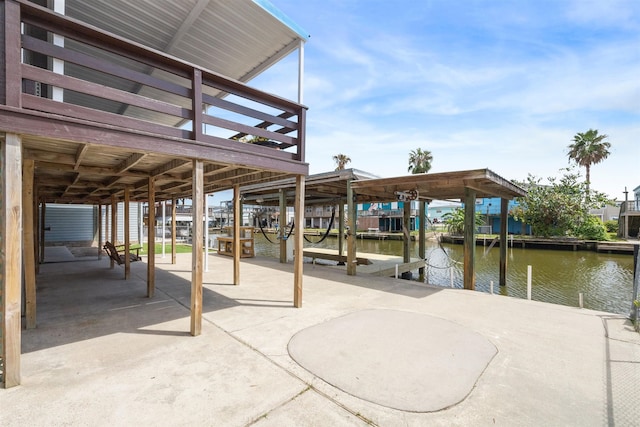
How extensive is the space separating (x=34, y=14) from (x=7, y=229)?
2005 mm

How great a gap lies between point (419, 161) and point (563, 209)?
17049 mm

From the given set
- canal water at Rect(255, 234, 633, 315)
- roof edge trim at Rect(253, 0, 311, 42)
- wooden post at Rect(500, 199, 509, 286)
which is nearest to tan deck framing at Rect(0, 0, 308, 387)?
roof edge trim at Rect(253, 0, 311, 42)

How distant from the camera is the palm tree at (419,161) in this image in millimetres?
36500

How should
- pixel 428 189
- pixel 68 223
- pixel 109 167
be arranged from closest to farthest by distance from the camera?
pixel 109 167
pixel 428 189
pixel 68 223

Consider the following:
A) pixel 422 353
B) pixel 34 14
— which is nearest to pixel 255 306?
pixel 422 353

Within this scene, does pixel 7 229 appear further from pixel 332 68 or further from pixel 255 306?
pixel 332 68

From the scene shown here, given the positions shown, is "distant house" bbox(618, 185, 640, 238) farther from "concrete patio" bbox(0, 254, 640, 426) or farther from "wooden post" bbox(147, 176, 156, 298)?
"wooden post" bbox(147, 176, 156, 298)

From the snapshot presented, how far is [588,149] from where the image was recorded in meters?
28.9

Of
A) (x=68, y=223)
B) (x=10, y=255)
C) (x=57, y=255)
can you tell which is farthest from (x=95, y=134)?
(x=68, y=223)

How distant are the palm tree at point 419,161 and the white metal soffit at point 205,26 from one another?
3357 cm

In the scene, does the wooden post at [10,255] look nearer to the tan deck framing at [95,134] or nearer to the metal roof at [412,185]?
the tan deck framing at [95,134]

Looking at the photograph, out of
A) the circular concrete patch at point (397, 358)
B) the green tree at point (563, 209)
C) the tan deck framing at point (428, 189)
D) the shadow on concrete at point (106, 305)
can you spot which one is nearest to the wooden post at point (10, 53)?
the shadow on concrete at point (106, 305)

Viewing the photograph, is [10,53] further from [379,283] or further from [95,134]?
[379,283]

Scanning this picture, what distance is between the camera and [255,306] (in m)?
5.09
